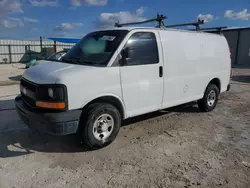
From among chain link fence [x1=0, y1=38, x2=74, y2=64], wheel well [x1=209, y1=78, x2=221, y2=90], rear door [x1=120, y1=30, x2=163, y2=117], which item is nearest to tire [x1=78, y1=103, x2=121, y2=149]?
rear door [x1=120, y1=30, x2=163, y2=117]

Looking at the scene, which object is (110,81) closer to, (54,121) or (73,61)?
(73,61)

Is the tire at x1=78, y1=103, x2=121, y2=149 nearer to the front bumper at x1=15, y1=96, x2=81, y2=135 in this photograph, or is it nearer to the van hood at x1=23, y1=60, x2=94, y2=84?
the front bumper at x1=15, y1=96, x2=81, y2=135

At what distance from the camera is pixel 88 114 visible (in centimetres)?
359

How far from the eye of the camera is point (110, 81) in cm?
379

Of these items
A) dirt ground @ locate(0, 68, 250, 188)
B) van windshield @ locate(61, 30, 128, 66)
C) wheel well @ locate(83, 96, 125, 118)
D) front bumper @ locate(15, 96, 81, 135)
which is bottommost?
dirt ground @ locate(0, 68, 250, 188)

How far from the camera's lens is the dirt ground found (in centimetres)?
307

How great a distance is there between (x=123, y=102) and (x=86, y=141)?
94 centimetres

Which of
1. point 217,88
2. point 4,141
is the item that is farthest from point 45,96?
point 217,88

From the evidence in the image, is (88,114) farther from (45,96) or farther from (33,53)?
(33,53)

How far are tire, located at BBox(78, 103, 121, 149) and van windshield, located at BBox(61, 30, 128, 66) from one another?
78 cm

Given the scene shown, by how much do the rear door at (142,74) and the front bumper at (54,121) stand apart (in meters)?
1.03

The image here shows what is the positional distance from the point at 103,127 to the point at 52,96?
1.06m

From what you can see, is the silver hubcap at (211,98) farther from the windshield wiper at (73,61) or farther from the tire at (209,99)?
the windshield wiper at (73,61)

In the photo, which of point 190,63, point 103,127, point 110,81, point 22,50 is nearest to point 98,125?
point 103,127
